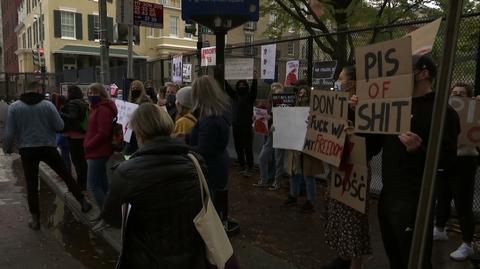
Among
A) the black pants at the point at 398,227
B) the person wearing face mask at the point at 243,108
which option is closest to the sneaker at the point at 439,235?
the black pants at the point at 398,227

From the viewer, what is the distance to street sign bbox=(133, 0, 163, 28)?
10141 millimetres

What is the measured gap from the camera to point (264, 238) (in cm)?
584

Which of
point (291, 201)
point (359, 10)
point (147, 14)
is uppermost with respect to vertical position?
point (359, 10)

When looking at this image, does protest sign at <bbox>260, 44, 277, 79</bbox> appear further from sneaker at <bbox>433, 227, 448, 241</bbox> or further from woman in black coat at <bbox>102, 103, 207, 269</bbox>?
woman in black coat at <bbox>102, 103, 207, 269</bbox>

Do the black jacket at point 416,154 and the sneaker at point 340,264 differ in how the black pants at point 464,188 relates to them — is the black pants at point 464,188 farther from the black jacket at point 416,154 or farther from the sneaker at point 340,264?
the black jacket at point 416,154

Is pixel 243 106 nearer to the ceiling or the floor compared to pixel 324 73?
nearer to the floor

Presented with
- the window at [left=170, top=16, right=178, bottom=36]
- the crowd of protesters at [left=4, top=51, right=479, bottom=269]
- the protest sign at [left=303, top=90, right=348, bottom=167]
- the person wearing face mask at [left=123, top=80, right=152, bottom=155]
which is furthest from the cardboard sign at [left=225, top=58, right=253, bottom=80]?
the window at [left=170, top=16, right=178, bottom=36]

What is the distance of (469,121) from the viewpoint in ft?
16.3

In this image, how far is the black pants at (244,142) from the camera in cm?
946

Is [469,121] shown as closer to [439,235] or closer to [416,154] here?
[439,235]

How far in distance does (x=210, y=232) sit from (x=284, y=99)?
5084 mm

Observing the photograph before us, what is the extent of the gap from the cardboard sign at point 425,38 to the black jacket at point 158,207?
4.98ft

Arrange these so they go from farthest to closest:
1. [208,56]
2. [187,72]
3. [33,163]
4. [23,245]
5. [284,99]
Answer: [187,72] < [208,56] < [284,99] < [33,163] < [23,245]

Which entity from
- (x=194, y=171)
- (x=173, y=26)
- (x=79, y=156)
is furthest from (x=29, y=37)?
(x=194, y=171)
